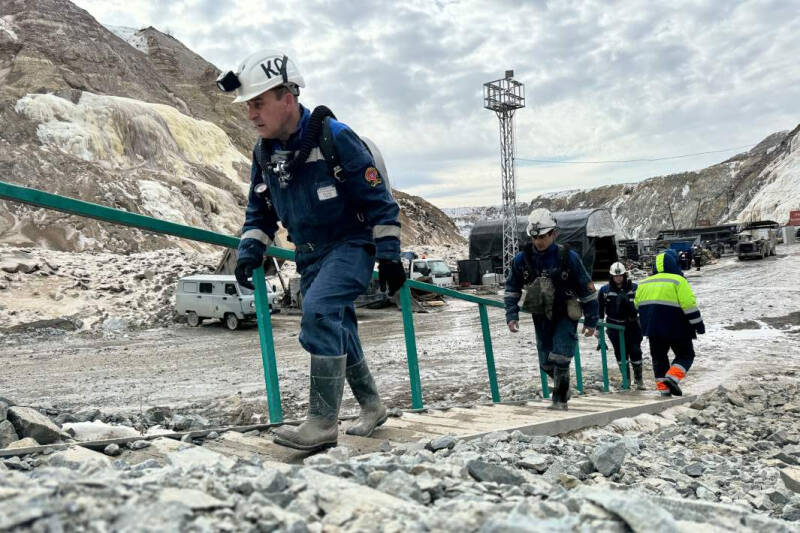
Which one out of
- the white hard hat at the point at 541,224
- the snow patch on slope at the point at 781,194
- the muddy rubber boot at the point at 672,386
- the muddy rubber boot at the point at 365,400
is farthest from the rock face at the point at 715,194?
the muddy rubber boot at the point at 365,400

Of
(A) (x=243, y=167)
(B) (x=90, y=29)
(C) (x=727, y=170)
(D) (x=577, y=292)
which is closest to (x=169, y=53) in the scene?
(B) (x=90, y=29)

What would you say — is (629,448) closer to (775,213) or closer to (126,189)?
(126,189)

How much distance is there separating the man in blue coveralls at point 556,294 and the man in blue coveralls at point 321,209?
2.85m

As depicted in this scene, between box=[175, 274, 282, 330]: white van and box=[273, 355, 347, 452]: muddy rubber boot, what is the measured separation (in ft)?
45.2

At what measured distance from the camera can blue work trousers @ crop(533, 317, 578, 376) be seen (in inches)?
225

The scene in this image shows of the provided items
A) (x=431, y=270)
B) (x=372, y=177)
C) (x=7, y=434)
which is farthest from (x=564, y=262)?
(x=431, y=270)

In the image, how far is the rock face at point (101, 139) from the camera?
29266mm

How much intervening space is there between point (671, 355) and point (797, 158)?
71.3 meters

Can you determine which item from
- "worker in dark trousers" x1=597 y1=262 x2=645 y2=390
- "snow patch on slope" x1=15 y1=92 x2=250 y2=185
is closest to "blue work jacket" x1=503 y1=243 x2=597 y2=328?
"worker in dark trousers" x1=597 y1=262 x2=645 y2=390

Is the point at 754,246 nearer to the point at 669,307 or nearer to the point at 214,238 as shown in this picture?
the point at 669,307

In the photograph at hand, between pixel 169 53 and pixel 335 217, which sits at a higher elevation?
pixel 169 53

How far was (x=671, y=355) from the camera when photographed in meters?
11.2

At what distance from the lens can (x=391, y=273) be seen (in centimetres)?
304

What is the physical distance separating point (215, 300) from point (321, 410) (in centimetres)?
1504
